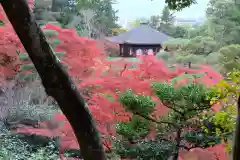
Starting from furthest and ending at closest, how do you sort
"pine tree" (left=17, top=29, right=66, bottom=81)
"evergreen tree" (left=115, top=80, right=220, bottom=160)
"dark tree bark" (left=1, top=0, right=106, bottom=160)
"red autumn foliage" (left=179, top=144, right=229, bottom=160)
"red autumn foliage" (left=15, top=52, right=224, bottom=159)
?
"pine tree" (left=17, top=29, right=66, bottom=81) < "red autumn foliage" (left=15, top=52, right=224, bottom=159) < "red autumn foliage" (left=179, top=144, right=229, bottom=160) < "evergreen tree" (left=115, top=80, right=220, bottom=160) < "dark tree bark" (left=1, top=0, right=106, bottom=160)

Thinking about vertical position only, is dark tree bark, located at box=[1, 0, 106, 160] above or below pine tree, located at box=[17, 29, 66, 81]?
above

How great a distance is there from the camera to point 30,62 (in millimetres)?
5125

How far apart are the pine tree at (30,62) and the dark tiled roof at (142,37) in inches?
128

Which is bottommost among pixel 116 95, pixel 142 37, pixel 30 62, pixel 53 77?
pixel 142 37

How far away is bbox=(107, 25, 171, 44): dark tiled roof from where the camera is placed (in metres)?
8.04

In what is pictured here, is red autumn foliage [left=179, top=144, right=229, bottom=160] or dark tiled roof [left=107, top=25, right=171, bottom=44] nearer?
red autumn foliage [left=179, top=144, right=229, bottom=160]

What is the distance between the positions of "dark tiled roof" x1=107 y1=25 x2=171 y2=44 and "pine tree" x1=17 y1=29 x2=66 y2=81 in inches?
128

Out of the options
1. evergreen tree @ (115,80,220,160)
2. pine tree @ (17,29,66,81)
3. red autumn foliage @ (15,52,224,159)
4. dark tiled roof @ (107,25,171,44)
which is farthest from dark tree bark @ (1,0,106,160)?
dark tiled roof @ (107,25,171,44)

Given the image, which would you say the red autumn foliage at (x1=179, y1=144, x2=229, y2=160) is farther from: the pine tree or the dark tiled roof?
the dark tiled roof

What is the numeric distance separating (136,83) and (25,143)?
2190mm

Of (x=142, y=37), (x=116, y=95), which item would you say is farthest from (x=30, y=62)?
(x=142, y=37)

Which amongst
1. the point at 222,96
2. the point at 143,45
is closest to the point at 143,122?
the point at 222,96

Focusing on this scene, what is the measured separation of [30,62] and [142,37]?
12.3 feet

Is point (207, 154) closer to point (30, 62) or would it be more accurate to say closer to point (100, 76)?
point (100, 76)
